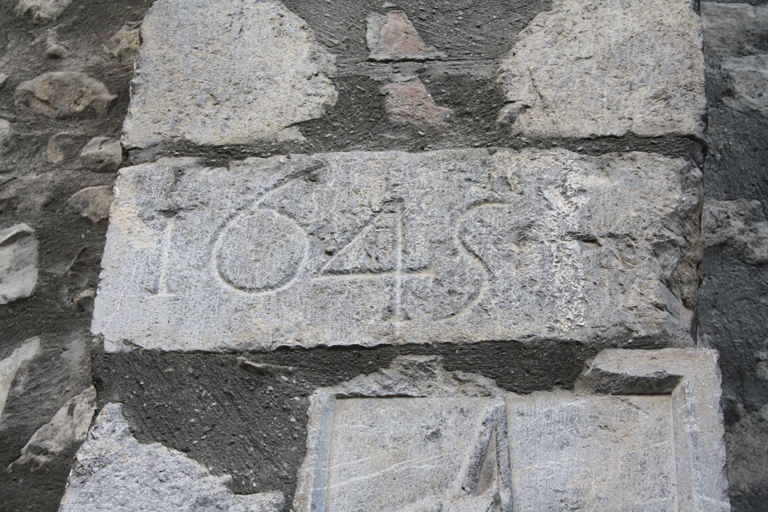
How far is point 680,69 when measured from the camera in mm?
1559

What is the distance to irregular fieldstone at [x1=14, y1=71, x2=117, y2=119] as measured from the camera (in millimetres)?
1987

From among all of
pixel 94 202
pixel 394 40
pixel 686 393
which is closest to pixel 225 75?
pixel 394 40

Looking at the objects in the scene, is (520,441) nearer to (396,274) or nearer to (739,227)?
(396,274)

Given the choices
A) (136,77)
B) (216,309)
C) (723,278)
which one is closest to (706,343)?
(723,278)

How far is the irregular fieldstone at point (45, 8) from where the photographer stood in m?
2.13

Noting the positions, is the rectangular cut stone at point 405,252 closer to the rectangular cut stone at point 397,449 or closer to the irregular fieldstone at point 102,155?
the rectangular cut stone at point 397,449

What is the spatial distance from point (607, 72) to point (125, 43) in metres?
1.38

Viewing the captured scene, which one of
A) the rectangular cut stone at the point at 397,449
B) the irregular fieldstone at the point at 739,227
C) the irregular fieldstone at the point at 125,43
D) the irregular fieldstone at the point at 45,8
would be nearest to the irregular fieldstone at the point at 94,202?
the irregular fieldstone at the point at 125,43

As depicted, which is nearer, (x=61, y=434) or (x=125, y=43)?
(x=61, y=434)

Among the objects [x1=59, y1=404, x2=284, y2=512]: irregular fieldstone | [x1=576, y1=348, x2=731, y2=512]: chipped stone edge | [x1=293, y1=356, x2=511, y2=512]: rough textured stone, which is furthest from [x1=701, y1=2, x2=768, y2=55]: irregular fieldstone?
[x1=59, y1=404, x2=284, y2=512]: irregular fieldstone

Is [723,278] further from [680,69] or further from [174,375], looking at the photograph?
[174,375]

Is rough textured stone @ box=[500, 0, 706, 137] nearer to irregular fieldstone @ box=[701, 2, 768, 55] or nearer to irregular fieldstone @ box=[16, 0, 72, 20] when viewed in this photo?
irregular fieldstone @ box=[701, 2, 768, 55]

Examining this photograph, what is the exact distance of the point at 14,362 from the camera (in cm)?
170

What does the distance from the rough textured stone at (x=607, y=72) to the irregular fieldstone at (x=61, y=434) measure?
1.18m
